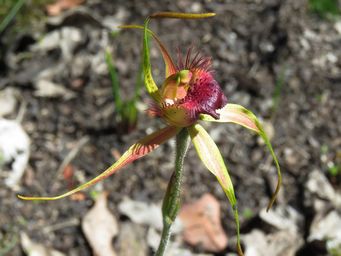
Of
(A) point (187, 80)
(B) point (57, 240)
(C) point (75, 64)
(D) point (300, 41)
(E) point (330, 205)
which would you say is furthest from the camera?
(D) point (300, 41)

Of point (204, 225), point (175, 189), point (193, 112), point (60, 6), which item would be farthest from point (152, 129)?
point (193, 112)

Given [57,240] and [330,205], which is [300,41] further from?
[57,240]

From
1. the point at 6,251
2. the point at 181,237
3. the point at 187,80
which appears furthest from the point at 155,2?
the point at 187,80

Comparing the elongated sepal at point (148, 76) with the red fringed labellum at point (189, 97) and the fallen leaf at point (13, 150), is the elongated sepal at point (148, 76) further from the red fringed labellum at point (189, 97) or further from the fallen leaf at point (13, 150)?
the fallen leaf at point (13, 150)

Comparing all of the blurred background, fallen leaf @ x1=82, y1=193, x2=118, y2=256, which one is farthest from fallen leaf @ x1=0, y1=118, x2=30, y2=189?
fallen leaf @ x1=82, y1=193, x2=118, y2=256

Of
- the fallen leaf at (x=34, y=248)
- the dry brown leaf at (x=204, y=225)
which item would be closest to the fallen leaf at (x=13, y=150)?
the fallen leaf at (x=34, y=248)

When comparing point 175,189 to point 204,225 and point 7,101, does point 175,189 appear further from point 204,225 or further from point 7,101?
point 7,101

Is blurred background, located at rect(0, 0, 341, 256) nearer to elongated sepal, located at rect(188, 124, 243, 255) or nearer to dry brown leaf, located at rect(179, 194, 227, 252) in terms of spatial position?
dry brown leaf, located at rect(179, 194, 227, 252)

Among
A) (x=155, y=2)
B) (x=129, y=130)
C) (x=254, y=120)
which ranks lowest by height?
(x=129, y=130)
